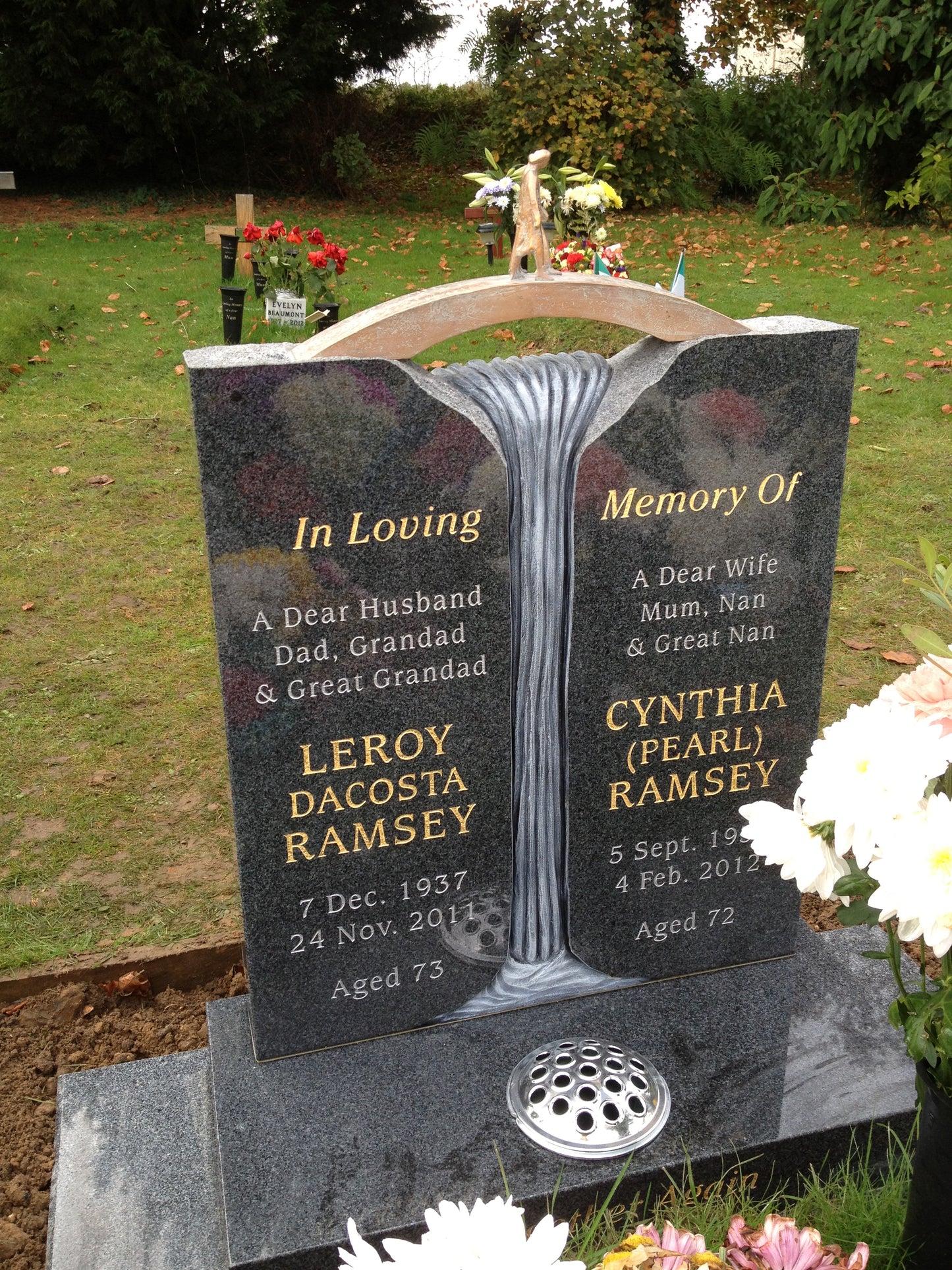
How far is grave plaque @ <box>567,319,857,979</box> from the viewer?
8.47ft

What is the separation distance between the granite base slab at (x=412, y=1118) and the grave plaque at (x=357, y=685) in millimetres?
153

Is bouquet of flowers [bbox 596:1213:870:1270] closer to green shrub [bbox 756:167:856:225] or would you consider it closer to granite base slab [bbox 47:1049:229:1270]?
granite base slab [bbox 47:1049:229:1270]

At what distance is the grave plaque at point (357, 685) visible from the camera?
2.33 m

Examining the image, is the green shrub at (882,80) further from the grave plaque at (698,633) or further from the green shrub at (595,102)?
the grave plaque at (698,633)

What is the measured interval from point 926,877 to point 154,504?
19.2 feet

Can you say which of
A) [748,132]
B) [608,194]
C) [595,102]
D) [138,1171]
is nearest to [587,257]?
[608,194]

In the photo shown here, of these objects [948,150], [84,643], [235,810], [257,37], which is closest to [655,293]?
[235,810]

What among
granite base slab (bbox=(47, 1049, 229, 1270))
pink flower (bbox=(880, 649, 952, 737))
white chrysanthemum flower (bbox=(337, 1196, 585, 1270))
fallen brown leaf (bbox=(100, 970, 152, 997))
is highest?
pink flower (bbox=(880, 649, 952, 737))

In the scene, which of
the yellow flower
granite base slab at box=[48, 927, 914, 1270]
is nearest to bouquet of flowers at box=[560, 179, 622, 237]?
the yellow flower

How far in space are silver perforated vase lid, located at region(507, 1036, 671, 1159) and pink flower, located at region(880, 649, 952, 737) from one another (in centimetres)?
129

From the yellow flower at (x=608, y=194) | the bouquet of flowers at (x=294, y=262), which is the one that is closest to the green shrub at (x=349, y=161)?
the bouquet of flowers at (x=294, y=262)

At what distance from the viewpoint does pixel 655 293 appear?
98.9 inches

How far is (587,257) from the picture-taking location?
6.72 m

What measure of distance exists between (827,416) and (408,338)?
1.01 metres
